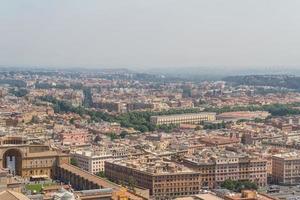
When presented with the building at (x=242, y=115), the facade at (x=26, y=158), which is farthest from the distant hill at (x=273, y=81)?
the facade at (x=26, y=158)

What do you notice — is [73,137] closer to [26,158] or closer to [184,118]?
[26,158]

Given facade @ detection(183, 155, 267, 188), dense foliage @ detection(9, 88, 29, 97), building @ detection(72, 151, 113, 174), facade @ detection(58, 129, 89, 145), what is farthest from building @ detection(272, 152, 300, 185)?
dense foliage @ detection(9, 88, 29, 97)

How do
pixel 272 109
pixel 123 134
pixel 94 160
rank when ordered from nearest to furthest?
1. pixel 94 160
2. pixel 123 134
3. pixel 272 109

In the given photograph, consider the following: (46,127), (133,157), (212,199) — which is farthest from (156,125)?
(212,199)

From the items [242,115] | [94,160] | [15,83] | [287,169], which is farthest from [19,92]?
[287,169]

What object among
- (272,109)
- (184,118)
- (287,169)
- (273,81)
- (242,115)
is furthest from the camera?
(273,81)

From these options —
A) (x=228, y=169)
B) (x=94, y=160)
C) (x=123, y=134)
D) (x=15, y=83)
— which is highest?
(x=228, y=169)

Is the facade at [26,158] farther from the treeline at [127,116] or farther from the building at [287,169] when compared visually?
the treeline at [127,116]

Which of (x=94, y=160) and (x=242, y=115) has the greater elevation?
(x=94, y=160)
